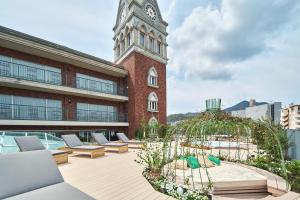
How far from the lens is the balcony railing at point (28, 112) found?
1281cm

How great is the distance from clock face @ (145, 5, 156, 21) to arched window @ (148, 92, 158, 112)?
32.8ft

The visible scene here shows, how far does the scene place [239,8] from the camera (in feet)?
25.7

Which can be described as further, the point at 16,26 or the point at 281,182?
the point at 16,26

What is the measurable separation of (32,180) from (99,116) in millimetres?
16101

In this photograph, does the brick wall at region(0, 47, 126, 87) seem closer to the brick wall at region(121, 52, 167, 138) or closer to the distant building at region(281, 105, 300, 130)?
the brick wall at region(121, 52, 167, 138)

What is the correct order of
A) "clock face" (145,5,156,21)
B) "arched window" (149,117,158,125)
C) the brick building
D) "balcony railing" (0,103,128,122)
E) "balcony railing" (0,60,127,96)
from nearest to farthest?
"balcony railing" (0,103,128,122)
"balcony railing" (0,60,127,96)
the brick building
"arched window" (149,117,158,125)
"clock face" (145,5,156,21)

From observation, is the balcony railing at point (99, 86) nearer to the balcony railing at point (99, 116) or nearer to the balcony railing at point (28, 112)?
the balcony railing at point (99, 116)

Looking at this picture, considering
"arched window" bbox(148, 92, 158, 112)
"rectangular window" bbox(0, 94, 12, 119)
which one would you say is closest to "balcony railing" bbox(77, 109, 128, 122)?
"arched window" bbox(148, 92, 158, 112)

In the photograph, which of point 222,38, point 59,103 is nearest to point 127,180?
point 222,38

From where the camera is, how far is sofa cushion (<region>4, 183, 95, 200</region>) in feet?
9.71

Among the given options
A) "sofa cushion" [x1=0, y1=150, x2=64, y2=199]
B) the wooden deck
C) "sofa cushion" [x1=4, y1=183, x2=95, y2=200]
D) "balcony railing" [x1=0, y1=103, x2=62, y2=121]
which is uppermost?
"balcony railing" [x1=0, y1=103, x2=62, y2=121]

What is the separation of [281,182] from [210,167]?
2.40 metres

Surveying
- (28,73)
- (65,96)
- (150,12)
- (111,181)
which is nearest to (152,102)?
(65,96)

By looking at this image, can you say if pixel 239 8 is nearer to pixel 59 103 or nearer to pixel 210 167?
pixel 210 167
